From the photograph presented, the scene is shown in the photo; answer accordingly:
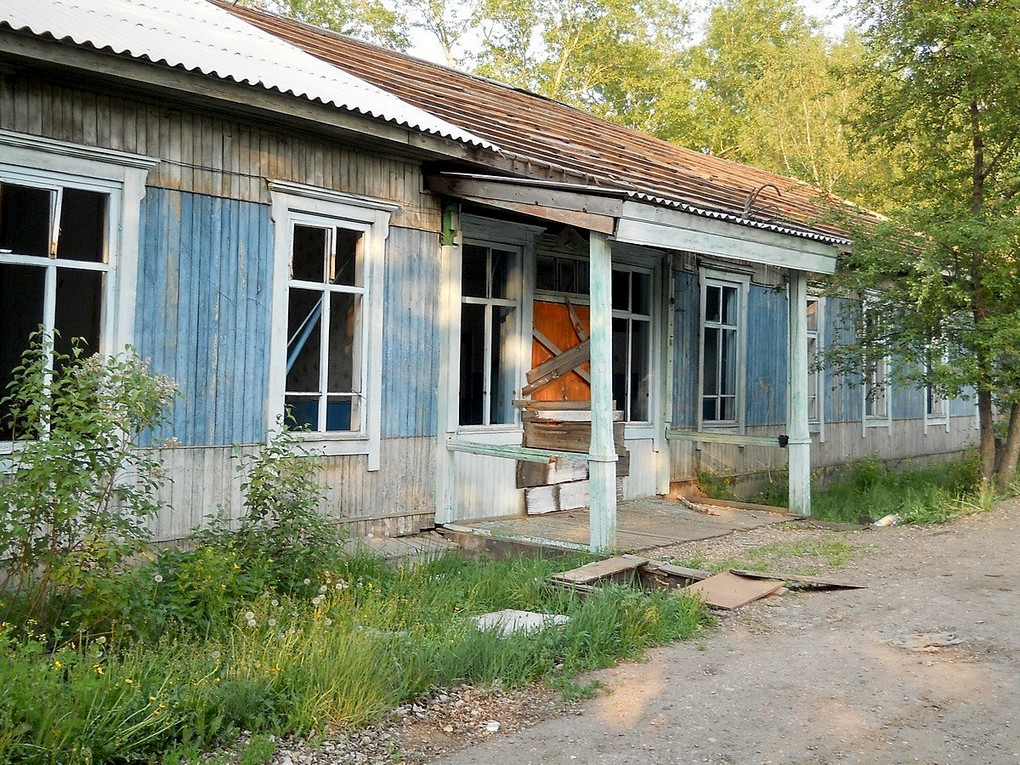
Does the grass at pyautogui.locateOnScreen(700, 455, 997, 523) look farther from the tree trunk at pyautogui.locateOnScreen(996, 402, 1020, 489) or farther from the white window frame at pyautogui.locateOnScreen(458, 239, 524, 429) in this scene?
the white window frame at pyautogui.locateOnScreen(458, 239, 524, 429)

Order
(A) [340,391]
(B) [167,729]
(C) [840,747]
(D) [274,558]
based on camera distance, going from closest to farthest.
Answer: (B) [167,729], (C) [840,747], (D) [274,558], (A) [340,391]

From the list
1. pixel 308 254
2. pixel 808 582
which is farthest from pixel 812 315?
pixel 308 254

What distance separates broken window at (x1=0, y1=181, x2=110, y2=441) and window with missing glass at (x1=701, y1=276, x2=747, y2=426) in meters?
7.48

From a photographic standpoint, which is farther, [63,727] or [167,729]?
[167,729]

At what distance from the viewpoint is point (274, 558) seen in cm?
614

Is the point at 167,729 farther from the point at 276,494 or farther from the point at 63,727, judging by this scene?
the point at 276,494

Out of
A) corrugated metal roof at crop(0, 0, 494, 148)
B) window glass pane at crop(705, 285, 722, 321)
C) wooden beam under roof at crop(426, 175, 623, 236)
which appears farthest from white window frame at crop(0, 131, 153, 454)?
window glass pane at crop(705, 285, 722, 321)

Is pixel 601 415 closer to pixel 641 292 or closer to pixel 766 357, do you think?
pixel 641 292

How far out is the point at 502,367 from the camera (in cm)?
972

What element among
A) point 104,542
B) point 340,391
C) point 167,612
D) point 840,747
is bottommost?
point 840,747

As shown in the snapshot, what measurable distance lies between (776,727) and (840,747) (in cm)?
31

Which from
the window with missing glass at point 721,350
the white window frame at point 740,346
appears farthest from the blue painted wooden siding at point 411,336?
the white window frame at point 740,346

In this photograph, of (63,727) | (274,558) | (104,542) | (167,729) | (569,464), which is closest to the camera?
(63,727)

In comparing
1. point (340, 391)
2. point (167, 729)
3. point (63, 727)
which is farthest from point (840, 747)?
point (340, 391)
